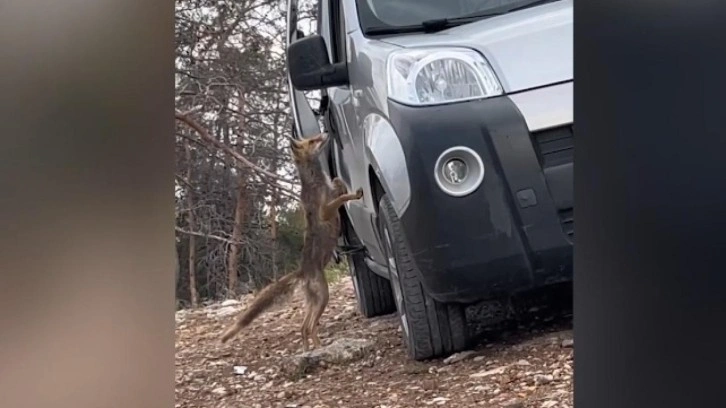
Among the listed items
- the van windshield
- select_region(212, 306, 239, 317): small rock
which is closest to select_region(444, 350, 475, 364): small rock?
select_region(212, 306, 239, 317): small rock

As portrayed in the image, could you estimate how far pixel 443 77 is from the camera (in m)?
1.75

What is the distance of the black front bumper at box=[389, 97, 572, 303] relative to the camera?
5.56 ft

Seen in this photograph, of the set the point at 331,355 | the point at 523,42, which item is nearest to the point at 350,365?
the point at 331,355

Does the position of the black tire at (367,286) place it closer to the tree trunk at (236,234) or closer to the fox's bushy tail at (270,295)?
the fox's bushy tail at (270,295)

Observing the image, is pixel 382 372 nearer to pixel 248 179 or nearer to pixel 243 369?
pixel 243 369

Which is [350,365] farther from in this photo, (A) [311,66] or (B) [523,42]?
(B) [523,42]

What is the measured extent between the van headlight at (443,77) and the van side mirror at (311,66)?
0.64 ft

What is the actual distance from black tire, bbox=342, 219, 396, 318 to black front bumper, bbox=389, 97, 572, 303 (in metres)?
0.19

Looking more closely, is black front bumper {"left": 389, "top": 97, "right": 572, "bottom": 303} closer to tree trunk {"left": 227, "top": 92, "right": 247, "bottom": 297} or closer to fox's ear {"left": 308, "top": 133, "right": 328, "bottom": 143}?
fox's ear {"left": 308, "top": 133, "right": 328, "bottom": 143}

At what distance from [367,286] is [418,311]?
14cm

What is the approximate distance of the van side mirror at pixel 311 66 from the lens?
6.15 feet
